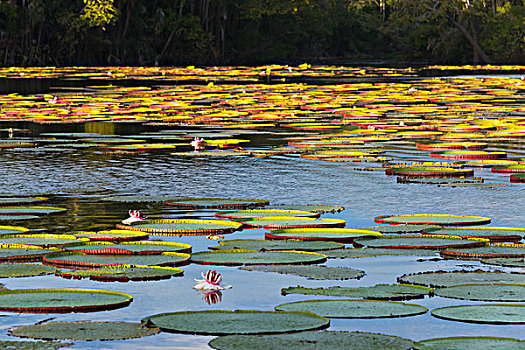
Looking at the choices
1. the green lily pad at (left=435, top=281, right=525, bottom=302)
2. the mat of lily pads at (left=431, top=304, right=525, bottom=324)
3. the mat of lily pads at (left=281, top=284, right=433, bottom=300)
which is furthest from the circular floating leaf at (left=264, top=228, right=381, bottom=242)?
the mat of lily pads at (left=431, top=304, right=525, bottom=324)

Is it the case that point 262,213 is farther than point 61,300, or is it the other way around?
point 262,213

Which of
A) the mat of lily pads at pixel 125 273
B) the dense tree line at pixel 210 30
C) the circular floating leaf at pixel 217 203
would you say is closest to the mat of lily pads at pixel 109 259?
the mat of lily pads at pixel 125 273

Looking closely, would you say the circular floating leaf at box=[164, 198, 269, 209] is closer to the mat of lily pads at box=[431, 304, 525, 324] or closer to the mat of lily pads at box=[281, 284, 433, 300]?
the mat of lily pads at box=[281, 284, 433, 300]

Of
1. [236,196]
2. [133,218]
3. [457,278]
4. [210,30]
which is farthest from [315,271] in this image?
[210,30]

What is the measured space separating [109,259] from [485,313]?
102 inches

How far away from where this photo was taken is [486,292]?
19.3 feet

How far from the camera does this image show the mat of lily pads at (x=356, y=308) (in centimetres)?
543

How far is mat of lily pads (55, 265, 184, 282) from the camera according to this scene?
21.1ft

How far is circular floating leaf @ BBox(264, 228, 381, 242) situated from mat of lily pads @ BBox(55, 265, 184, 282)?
1.31m

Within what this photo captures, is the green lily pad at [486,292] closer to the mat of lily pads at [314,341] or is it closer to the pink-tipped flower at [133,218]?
the mat of lily pads at [314,341]

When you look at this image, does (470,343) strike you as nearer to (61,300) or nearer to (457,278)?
(457,278)

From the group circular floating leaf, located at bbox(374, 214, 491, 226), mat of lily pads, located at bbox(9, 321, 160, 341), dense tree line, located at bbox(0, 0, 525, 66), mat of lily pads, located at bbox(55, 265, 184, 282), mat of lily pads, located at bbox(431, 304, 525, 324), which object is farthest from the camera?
dense tree line, located at bbox(0, 0, 525, 66)

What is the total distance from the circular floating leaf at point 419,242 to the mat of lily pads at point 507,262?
51 cm

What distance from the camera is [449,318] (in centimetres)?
535
